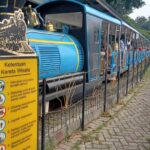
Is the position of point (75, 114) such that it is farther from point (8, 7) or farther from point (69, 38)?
point (8, 7)

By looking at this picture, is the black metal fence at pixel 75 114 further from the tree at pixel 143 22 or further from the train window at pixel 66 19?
the tree at pixel 143 22

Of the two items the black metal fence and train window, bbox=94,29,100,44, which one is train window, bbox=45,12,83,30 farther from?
the black metal fence

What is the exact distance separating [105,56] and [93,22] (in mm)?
1739

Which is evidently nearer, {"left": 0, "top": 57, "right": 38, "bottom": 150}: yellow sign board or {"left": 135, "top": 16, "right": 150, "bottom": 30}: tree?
{"left": 0, "top": 57, "right": 38, "bottom": 150}: yellow sign board

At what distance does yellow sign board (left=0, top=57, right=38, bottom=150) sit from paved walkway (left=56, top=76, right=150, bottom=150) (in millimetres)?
1866

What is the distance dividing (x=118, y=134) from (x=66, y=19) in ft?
12.4

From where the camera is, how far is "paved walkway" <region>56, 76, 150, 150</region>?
212 inches

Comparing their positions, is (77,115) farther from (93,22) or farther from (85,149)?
(93,22)

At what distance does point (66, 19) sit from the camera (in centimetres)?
862

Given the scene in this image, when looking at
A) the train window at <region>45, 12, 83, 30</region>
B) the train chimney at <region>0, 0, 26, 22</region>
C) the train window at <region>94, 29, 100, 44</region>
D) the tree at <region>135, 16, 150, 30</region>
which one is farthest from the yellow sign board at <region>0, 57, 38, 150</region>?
the tree at <region>135, 16, 150, 30</region>

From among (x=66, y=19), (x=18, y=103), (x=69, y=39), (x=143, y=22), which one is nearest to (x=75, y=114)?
(x=69, y=39)

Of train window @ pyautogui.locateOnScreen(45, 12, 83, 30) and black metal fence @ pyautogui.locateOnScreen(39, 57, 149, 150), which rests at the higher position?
train window @ pyautogui.locateOnScreen(45, 12, 83, 30)

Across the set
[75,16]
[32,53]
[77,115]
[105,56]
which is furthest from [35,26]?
A: [32,53]

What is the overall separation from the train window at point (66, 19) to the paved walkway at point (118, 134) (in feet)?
8.38
